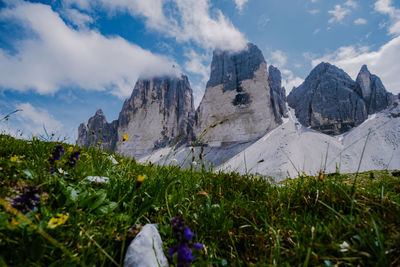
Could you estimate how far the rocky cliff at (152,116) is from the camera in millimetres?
87125

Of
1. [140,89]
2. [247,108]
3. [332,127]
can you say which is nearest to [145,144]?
[140,89]

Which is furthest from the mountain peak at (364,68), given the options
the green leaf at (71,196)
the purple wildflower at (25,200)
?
the purple wildflower at (25,200)

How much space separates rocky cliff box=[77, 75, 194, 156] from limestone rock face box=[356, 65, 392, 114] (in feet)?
233

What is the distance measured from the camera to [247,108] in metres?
68.2

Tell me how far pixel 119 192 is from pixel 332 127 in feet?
292

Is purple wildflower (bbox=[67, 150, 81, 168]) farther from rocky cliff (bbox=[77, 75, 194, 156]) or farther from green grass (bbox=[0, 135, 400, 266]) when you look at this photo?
rocky cliff (bbox=[77, 75, 194, 156])

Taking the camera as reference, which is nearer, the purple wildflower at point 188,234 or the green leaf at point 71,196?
the purple wildflower at point 188,234

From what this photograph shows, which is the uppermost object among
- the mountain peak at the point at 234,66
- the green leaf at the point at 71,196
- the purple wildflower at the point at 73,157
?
the mountain peak at the point at 234,66

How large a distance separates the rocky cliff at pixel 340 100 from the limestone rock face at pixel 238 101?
25.9 m

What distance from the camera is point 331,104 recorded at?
252ft

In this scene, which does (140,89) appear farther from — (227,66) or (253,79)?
(253,79)

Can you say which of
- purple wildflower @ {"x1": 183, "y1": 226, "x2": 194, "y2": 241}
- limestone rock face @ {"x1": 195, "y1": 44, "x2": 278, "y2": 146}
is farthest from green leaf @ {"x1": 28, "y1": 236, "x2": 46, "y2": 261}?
limestone rock face @ {"x1": 195, "y1": 44, "x2": 278, "y2": 146}

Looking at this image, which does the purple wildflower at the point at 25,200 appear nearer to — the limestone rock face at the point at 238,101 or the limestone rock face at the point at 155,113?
the limestone rock face at the point at 238,101

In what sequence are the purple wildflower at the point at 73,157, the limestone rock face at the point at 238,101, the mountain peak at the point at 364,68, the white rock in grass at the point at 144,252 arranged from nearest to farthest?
the white rock in grass at the point at 144,252
the purple wildflower at the point at 73,157
the limestone rock face at the point at 238,101
the mountain peak at the point at 364,68
